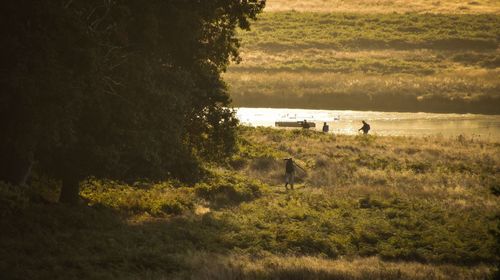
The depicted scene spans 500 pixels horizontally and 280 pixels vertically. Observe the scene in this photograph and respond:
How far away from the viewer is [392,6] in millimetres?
152000

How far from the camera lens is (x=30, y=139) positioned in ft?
82.2

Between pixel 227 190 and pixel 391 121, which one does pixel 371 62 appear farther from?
pixel 227 190

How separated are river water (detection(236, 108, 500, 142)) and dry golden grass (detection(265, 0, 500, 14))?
62411 millimetres

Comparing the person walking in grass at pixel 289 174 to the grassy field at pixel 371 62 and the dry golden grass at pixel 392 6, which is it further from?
the dry golden grass at pixel 392 6

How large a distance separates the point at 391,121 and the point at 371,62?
31288mm

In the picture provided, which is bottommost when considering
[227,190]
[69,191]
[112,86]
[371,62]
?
[227,190]

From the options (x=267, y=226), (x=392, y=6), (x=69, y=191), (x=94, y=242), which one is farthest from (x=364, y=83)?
(x=94, y=242)

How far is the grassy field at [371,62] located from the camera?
87688 mm

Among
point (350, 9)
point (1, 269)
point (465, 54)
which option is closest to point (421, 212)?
point (1, 269)

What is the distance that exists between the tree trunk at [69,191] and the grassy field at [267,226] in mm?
644

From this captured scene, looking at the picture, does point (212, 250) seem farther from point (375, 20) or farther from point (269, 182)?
point (375, 20)

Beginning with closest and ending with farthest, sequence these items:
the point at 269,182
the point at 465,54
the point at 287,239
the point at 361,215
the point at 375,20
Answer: the point at 287,239, the point at 361,215, the point at 269,182, the point at 465,54, the point at 375,20

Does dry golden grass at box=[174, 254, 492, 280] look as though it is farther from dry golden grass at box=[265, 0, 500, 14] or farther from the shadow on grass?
dry golden grass at box=[265, 0, 500, 14]

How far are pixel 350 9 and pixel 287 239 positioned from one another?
123m
